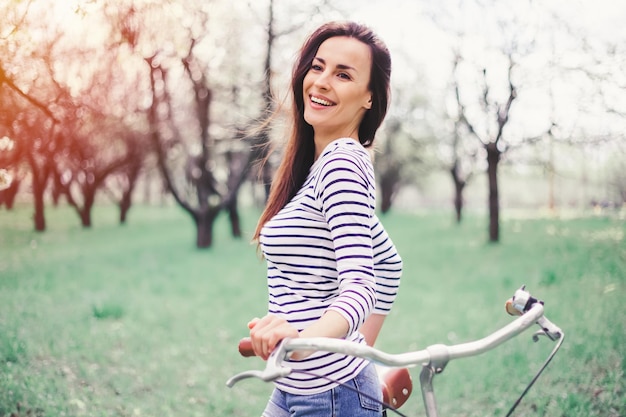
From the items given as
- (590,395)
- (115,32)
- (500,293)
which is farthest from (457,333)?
(115,32)

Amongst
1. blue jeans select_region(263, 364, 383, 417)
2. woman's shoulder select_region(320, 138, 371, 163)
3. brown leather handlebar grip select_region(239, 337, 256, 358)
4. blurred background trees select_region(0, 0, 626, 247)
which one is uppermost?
blurred background trees select_region(0, 0, 626, 247)

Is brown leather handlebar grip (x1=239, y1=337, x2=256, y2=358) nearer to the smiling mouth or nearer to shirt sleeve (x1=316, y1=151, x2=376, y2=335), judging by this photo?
shirt sleeve (x1=316, y1=151, x2=376, y2=335)

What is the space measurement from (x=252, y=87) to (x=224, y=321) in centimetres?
738

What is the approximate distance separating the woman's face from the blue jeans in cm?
75

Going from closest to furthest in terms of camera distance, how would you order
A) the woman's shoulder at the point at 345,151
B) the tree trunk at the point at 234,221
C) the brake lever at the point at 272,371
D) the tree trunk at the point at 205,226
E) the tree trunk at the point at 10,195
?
the brake lever at the point at 272,371
the woman's shoulder at the point at 345,151
the tree trunk at the point at 10,195
the tree trunk at the point at 205,226
the tree trunk at the point at 234,221

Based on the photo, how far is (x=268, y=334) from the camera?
1.18 metres

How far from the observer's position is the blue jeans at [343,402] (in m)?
1.50

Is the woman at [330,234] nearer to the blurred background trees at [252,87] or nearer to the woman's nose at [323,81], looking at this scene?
the woman's nose at [323,81]

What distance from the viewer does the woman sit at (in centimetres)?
131

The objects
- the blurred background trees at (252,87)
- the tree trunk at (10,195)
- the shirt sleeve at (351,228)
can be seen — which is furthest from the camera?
the tree trunk at (10,195)

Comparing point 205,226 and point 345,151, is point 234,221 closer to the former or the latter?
point 205,226

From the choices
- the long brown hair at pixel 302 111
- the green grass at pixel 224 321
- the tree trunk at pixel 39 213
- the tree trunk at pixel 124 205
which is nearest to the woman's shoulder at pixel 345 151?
the long brown hair at pixel 302 111

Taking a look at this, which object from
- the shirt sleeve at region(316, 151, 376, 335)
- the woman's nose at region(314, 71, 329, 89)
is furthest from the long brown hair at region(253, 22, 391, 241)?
the shirt sleeve at region(316, 151, 376, 335)

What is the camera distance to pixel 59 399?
4.06 m
